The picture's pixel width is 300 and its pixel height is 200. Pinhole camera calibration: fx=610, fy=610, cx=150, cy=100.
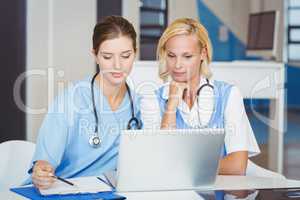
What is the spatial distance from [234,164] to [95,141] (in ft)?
1.43

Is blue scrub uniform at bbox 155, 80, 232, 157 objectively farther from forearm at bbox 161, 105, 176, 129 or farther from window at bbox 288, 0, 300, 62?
window at bbox 288, 0, 300, 62

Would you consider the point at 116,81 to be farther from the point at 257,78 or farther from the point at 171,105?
the point at 257,78

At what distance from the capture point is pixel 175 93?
6.50 feet

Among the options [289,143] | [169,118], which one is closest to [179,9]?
[289,143]

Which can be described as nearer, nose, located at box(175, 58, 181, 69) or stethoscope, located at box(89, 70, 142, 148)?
stethoscope, located at box(89, 70, 142, 148)

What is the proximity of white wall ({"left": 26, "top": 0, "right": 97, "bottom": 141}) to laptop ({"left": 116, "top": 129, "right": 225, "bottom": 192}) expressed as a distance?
2.45 m

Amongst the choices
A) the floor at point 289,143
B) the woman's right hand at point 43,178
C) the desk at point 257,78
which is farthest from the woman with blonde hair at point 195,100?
the floor at point 289,143

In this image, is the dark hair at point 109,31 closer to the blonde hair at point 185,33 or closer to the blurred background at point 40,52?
the blonde hair at point 185,33

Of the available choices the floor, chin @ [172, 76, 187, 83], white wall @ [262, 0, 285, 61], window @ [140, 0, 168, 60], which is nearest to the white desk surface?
chin @ [172, 76, 187, 83]

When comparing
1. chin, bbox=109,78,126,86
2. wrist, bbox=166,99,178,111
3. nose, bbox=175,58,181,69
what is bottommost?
wrist, bbox=166,99,178,111

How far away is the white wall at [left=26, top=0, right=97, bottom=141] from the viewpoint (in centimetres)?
382

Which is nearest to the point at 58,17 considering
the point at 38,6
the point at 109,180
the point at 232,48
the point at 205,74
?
the point at 38,6

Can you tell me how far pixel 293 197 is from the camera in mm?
1419

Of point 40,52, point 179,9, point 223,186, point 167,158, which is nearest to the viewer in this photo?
point 167,158
